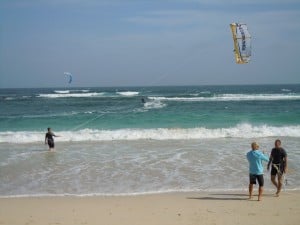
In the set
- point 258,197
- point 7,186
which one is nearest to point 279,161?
point 258,197

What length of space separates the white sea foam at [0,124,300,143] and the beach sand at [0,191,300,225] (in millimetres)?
10666

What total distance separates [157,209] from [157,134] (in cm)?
1279

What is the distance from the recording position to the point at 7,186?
32.1 feet

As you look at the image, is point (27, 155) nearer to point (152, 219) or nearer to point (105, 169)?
point (105, 169)

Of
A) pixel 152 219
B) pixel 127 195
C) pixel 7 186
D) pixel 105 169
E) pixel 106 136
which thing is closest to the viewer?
pixel 152 219

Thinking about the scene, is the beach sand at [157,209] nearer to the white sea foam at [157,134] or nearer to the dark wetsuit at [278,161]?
the dark wetsuit at [278,161]

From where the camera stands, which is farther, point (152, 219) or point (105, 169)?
point (105, 169)

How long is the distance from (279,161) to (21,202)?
5.16 meters

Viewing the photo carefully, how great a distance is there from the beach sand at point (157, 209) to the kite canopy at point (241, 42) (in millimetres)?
4288

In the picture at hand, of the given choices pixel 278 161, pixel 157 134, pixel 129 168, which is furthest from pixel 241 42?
pixel 157 134

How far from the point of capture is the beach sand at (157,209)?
21.7 ft

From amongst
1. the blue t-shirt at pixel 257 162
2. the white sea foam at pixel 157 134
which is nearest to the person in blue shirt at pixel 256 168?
the blue t-shirt at pixel 257 162

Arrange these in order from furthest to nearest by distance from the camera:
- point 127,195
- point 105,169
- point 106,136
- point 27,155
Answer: point 106,136
point 27,155
point 105,169
point 127,195

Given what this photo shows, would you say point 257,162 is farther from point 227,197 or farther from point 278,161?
point 227,197
